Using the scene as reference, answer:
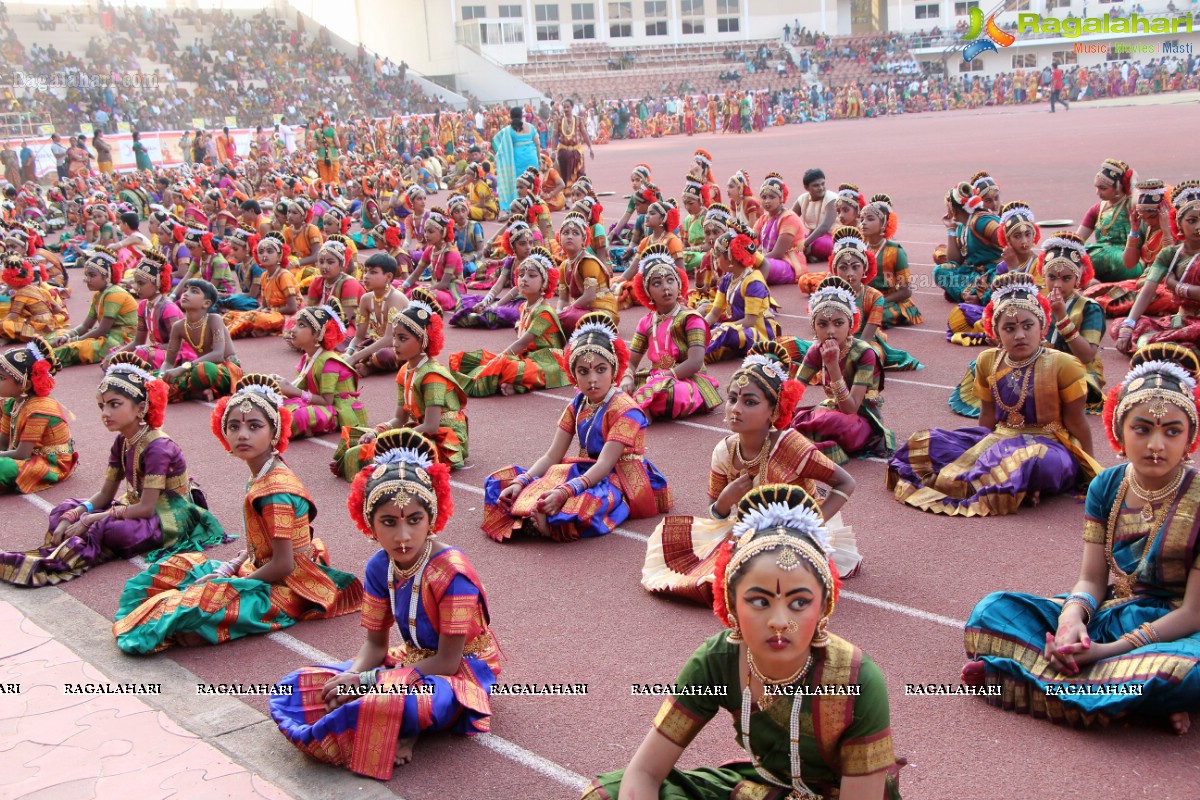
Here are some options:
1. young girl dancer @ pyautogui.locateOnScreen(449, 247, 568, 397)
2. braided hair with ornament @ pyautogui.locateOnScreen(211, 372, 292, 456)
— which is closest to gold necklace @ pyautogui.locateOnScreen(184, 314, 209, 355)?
young girl dancer @ pyautogui.locateOnScreen(449, 247, 568, 397)

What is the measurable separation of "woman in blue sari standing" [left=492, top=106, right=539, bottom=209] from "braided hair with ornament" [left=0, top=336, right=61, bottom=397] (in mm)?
15074

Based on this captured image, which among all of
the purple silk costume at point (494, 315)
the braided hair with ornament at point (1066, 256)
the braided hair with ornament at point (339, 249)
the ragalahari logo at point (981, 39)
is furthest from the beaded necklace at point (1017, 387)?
the ragalahari logo at point (981, 39)

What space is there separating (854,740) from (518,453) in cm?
574

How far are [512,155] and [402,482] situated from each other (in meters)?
19.1

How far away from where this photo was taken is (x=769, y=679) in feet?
10.6

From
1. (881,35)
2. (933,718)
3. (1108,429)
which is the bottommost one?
(933,718)

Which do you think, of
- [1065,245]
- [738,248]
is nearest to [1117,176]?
[1065,245]

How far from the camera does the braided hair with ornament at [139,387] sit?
20.8ft

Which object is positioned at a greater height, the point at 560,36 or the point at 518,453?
the point at 560,36

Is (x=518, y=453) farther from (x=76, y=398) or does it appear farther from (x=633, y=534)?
(x=76, y=398)

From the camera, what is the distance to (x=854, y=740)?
3127mm

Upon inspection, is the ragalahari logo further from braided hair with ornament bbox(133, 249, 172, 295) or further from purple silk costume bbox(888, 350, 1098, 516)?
purple silk costume bbox(888, 350, 1098, 516)

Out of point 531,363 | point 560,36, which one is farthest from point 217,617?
point 560,36

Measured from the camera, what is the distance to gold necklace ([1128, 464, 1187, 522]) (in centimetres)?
433
